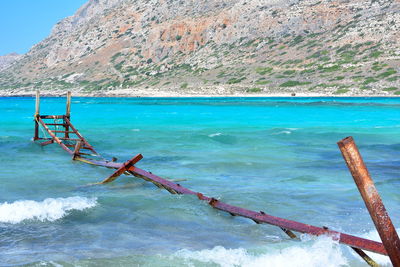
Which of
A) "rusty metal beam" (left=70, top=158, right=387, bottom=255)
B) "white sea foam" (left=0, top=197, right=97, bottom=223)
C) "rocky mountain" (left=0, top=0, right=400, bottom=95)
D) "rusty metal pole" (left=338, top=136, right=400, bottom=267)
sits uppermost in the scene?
"rocky mountain" (left=0, top=0, right=400, bottom=95)

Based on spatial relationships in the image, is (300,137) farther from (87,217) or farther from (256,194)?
(87,217)

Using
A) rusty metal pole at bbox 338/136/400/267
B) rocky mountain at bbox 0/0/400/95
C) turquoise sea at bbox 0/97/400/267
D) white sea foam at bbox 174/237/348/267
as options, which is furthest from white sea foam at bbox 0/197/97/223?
rocky mountain at bbox 0/0/400/95

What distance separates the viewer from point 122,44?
138 meters

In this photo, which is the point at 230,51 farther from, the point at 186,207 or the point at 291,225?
the point at 291,225

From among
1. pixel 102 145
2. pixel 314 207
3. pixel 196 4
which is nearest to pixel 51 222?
pixel 314 207

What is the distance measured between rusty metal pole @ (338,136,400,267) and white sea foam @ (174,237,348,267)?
197 centimetres

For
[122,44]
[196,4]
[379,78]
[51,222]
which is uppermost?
[196,4]

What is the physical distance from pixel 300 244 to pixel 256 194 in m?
4.69

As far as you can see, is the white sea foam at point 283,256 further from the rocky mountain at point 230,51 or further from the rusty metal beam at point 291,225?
the rocky mountain at point 230,51

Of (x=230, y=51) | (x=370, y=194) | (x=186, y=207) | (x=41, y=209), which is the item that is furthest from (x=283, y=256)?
(x=230, y=51)

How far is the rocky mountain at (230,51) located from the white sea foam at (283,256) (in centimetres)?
7906

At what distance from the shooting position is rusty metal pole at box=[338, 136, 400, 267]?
16.7 feet

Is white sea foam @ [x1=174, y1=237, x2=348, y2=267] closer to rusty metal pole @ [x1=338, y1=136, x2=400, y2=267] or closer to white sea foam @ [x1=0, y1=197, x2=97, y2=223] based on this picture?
rusty metal pole @ [x1=338, y1=136, x2=400, y2=267]

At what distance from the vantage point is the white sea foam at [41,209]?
32.4ft
